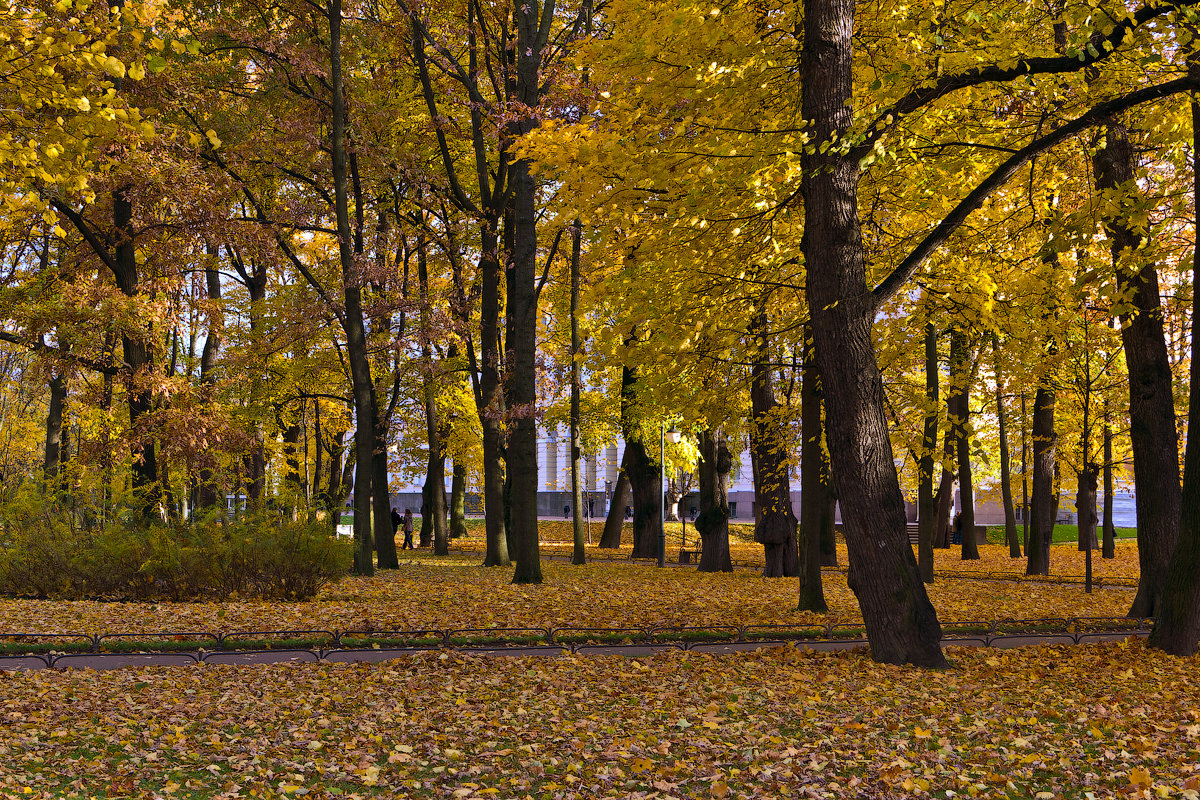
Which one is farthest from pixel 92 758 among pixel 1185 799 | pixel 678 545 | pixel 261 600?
pixel 678 545

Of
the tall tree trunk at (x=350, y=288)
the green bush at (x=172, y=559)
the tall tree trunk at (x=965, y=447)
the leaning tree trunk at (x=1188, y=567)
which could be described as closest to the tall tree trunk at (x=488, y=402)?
the tall tree trunk at (x=350, y=288)

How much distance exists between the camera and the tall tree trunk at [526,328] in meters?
15.8

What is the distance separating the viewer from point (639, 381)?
2397 centimetres

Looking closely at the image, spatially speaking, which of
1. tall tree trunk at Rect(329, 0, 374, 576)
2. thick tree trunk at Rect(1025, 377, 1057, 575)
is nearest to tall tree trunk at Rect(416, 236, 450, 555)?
tall tree trunk at Rect(329, 0, 374, 576)

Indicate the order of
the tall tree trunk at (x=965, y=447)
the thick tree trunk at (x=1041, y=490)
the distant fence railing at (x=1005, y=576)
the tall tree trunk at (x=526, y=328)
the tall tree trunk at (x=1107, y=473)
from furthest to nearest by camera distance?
the tall tree trunk at (x=965, y=447) < the thick tree trunk at (x=1041, y=490) < the distant fence railing at (x=1005, y=576) < the tall tree trunk at (x=1107, y=473) < the tall tree trunk at (x=526, y=328)

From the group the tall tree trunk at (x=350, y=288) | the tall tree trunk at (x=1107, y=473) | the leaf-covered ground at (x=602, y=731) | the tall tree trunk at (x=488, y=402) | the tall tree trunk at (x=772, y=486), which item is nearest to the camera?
the leaf-covered ground at (x=602, y=731)

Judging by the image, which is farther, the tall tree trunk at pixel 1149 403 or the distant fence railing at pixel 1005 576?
the distant fence railing at pixel 1005 576

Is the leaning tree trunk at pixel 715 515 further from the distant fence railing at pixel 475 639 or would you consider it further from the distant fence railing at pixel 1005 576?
the distant fence railing at pixel 475 639

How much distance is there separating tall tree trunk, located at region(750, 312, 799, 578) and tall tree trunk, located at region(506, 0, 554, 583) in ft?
13.4

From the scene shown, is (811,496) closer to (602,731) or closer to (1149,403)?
(1149,403)

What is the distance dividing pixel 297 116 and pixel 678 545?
21090mm

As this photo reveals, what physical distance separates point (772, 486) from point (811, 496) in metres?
4.19

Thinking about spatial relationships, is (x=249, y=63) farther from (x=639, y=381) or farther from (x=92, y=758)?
(x=92, y=758)

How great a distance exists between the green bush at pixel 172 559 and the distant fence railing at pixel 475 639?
2.92 meters
